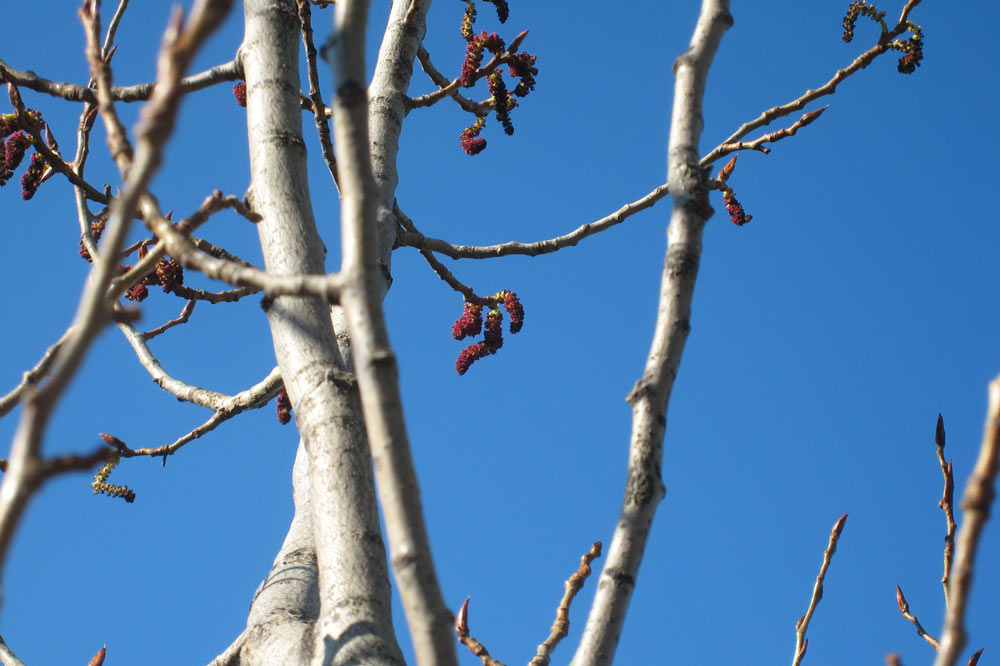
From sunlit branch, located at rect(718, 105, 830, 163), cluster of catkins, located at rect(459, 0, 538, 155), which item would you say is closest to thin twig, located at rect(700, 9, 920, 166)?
sunlit branch, located at rect(718, 105, 830, 163)

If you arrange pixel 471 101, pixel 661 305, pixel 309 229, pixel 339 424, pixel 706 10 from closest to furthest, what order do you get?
1. pixel 661 305
2. pixel 706 10
3. pixel 339 424
4. pixel 309 229
5. pixel 471 101

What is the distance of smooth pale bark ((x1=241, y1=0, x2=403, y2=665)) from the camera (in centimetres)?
175

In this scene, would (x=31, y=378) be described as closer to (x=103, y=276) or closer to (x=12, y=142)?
(x=103, y=276)

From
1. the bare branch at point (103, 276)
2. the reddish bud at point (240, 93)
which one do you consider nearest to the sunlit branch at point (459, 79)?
the reddish bud at point (240, 93)

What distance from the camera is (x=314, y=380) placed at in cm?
199

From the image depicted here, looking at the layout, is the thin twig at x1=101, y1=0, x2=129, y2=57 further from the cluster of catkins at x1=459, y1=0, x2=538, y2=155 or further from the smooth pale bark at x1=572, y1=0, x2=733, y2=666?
the smooth pale bark at x1=572, y1=0, x2=733, y2=666

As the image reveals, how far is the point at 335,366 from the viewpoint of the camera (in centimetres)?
202

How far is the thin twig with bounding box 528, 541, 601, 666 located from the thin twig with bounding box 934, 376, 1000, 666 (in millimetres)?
1320

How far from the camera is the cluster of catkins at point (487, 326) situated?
11.8 ft

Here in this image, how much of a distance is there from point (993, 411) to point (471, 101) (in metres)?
3.35

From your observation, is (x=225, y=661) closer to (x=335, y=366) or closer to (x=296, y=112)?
(x=335, y=366)

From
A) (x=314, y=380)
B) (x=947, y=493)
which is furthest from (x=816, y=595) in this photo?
(x=314, y=380)

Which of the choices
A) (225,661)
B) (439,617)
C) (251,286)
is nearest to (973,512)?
(439,617)

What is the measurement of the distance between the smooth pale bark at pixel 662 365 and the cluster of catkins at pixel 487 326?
6.60 ft
